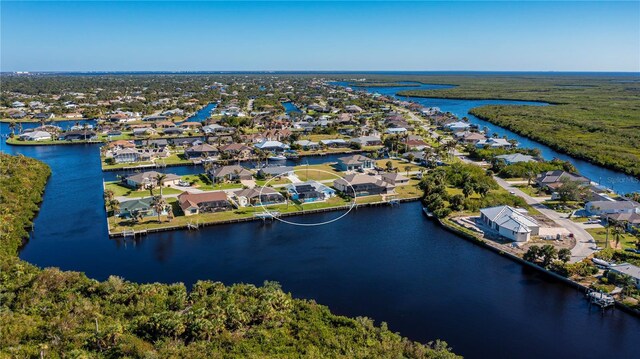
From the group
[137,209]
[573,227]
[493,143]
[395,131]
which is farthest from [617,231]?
[395,131]

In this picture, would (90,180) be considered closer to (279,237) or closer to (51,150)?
(51,150)

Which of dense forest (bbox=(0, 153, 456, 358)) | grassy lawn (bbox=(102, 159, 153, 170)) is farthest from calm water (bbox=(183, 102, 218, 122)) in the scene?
dense forest (bbox=(0, 153, 456, 358))

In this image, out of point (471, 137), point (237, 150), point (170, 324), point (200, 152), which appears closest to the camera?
point (170, 324)

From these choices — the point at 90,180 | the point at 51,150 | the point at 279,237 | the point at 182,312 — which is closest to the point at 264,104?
the point at 51,150

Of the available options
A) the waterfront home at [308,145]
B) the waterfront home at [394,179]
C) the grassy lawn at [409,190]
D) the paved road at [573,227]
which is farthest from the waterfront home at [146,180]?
the paved road at [573,227]

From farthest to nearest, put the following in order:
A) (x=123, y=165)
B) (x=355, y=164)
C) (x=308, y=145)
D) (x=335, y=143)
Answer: (x=335, y=143) < (x=308, y=145) < (x=123, y=165) < (x=355, y=164)

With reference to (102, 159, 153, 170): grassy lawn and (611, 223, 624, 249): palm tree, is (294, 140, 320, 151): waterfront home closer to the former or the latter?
(102, 159, 153, 170): grassy lawn

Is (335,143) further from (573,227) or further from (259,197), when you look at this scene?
(573,227)
